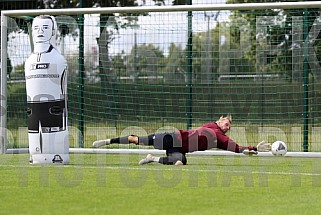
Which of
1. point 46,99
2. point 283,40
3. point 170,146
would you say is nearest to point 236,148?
point 170,146

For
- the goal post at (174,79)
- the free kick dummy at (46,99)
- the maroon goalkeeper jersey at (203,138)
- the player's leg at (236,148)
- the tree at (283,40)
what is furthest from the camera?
the tree at (283,40)

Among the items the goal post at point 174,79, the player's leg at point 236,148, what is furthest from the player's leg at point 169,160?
the goal post at point 174,79

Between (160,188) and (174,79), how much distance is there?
35.1ft

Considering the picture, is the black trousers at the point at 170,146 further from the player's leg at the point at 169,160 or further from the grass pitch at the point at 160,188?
the grass pitch at the point at 160,188

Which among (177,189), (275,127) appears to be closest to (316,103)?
(275,127)

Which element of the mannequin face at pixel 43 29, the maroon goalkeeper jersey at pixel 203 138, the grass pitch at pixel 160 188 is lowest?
the grass pitch at pixel 160 188

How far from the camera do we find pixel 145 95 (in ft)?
62.1

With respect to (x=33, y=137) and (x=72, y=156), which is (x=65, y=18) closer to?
(x=72, y=156)

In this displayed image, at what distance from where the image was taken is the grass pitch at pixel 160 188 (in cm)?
763

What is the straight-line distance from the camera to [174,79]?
19812mm

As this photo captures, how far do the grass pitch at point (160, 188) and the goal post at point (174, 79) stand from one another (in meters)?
3.67

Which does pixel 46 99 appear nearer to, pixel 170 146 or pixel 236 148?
pixel 170 146

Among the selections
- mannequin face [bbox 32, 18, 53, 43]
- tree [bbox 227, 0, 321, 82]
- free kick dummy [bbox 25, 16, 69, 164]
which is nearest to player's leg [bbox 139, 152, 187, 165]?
free kick dummy [bbox 25, 16, 69, 164]

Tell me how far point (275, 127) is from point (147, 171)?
23.0ft
